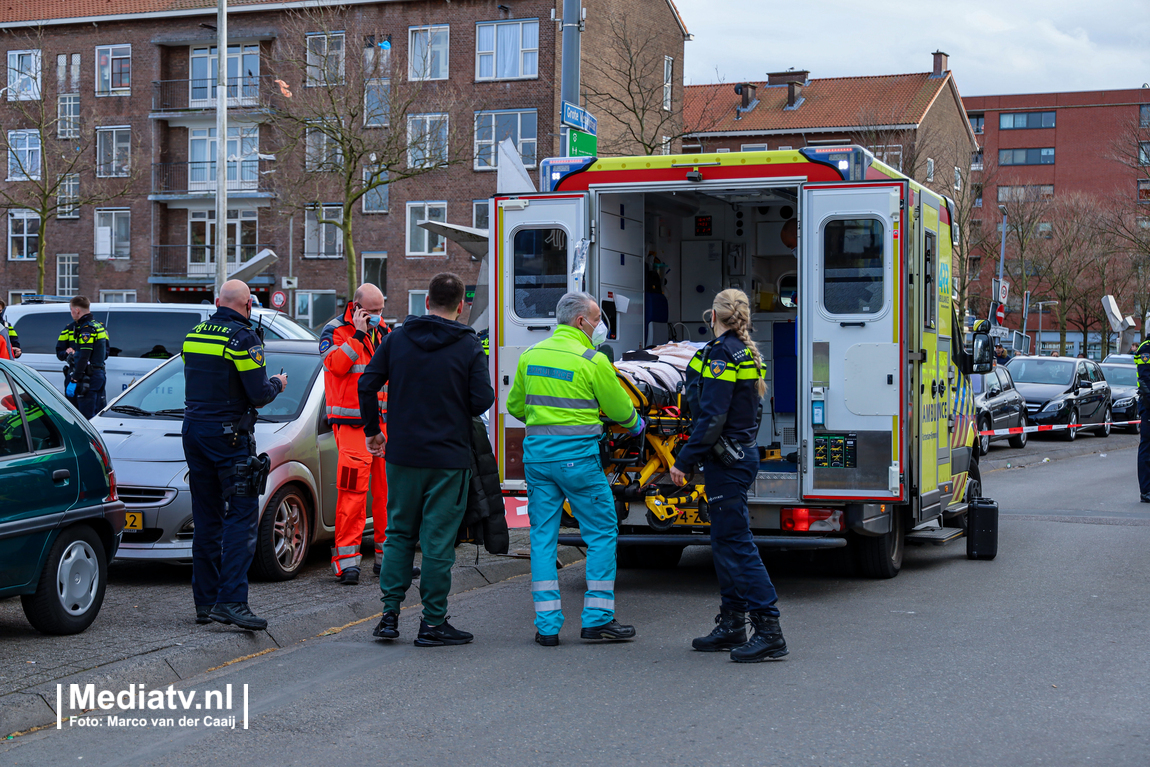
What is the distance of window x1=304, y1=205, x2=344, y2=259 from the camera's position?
151 ft

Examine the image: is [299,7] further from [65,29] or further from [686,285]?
[686,285]

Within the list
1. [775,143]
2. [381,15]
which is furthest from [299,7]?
[775,143]

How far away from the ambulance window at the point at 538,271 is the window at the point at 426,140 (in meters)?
24.9

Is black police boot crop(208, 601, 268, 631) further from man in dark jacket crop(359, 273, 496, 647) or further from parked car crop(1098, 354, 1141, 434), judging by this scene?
parked car crop(1098, 354, 1141, 434)

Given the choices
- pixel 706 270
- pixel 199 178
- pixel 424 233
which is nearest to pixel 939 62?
pixel 424 233

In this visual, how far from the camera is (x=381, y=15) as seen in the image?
143 feet

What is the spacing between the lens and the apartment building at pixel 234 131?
4272cm

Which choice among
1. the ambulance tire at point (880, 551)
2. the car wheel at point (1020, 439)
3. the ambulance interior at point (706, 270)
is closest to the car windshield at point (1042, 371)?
the car wheel at point (1020, 439)

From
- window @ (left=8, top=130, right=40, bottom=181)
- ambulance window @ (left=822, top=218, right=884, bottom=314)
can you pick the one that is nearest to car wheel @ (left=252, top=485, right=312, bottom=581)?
ambulance window @ (left=822, top=218, right=884, bottom=314)

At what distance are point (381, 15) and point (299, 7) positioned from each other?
111 inches

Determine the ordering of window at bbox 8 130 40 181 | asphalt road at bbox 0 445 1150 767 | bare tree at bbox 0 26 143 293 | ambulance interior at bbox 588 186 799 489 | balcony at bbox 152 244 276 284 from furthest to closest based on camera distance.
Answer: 1. window at bbox 8 130 40 181
2. balcony at bbox 152 244 276 284
3. bare tree at bbox 0 26 143 293
4. ambulance interior at bbox 588 186 799 489
5. asphalt road at bbox 0 445 1150 767

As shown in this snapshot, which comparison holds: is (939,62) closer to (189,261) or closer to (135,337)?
(189,261)

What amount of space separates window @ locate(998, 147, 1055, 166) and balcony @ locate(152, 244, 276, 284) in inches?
2423

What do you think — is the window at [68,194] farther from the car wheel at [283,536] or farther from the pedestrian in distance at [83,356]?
the car wheel at [283,536]
